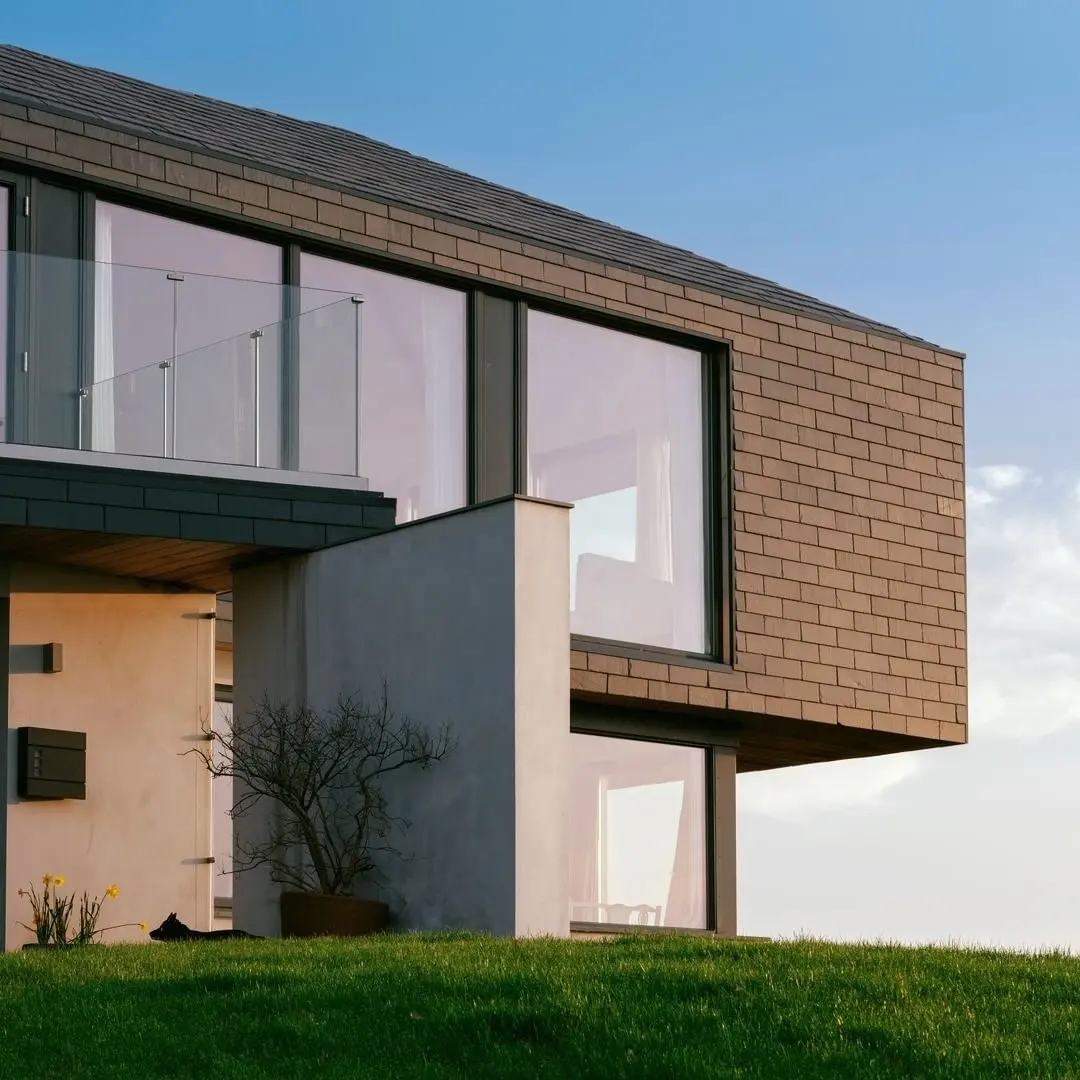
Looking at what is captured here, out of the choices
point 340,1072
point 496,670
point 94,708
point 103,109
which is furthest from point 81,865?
point 340,1072

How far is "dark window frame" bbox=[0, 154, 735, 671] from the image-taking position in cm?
1588

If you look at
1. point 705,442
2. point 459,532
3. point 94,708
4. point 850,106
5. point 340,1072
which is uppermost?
point 850,106

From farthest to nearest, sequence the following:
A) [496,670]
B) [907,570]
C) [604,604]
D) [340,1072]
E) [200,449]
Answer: [907,570], [604,604], [200,449], [496,670], [340,1072]

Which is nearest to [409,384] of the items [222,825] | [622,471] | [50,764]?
[622,471]

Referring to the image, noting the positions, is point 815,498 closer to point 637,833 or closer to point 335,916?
point 637,833

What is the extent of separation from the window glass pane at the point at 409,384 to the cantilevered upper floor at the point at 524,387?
2 cm

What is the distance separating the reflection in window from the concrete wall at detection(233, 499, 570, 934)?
1.23 meters

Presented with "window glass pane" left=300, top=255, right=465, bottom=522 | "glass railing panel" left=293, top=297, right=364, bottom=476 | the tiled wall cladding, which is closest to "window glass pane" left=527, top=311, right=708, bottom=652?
the tiled wall cladding

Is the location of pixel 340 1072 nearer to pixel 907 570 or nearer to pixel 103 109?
pixel 103 109

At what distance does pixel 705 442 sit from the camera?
18.8m

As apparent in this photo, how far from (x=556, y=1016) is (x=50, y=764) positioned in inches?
286

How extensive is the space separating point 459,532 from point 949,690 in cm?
754

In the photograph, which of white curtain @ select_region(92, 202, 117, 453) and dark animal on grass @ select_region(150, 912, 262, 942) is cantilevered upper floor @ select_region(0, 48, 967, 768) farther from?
dark animal on grass @ select_region(150, 912, 262, 942)

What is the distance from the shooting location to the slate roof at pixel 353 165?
16992 millimetres
